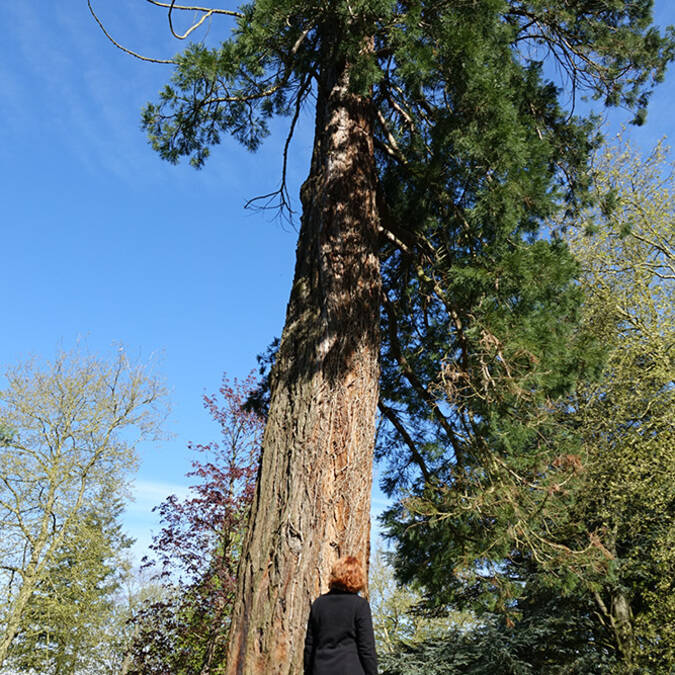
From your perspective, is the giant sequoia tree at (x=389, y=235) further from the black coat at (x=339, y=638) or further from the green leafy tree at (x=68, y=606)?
the green leafy tree at (x=68, y=606)

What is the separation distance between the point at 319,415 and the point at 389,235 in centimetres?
195

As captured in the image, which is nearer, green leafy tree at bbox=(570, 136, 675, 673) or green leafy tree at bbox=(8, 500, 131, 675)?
green leafy tree at bbox=(570, 136, 675, 673)

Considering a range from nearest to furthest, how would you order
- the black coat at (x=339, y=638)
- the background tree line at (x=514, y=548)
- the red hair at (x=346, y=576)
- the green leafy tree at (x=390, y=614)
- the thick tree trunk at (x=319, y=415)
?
the black coat at (x=339, y=638) → the red hair at (x=346, y=576) → the thick tree trunk at (x=319, y=415) → the background tree line at (x=514, y=548) → the green leafy tree at (x=390, y=614)

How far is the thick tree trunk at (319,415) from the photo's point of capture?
2938 millimetres

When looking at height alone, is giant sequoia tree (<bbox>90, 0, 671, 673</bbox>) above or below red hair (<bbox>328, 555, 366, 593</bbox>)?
above

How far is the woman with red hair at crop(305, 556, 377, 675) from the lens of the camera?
268cm

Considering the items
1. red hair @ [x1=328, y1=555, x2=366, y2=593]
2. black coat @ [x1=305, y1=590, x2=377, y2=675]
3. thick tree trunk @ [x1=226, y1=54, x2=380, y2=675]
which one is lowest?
black coat @ [x1=305, y1=590, x2=377, y2=675]

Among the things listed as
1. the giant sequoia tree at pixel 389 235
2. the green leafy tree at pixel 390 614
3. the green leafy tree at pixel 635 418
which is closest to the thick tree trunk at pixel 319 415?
the giant sequoia tree at pixel 389 235

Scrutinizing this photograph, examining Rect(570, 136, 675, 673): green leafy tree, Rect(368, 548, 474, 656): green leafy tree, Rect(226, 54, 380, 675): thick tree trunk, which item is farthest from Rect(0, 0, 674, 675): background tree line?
Rect(368, 548, 474, 656): green leafy tree

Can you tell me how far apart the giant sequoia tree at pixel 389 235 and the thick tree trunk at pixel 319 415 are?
11mm

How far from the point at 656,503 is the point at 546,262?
7.39 m

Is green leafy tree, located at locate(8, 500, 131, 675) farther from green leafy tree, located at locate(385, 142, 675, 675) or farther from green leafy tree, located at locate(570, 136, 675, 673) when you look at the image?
green leafy tree, located at locate(570, 136, 675, 673)

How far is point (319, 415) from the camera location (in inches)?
132

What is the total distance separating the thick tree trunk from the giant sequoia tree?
0.01 metres
